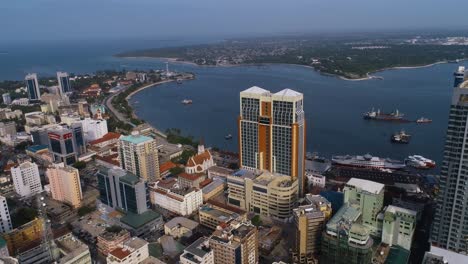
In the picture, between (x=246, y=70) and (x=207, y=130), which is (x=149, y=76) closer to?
(x=246, y=70)

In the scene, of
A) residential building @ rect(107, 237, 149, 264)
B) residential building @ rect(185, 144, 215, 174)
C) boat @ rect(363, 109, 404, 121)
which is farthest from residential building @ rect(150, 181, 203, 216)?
boat @ rect(363, 109, 404, 121)

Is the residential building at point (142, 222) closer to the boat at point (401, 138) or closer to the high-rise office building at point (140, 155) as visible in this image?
the high-rise office building at point (140, 155)

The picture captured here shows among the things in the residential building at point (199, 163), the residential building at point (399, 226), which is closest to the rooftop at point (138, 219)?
the residential building at point (199, 163)

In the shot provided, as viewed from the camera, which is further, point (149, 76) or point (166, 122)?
point (149, 76)

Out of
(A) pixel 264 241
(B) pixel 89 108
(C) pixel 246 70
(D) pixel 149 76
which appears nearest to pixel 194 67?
(C) pixel 246 70

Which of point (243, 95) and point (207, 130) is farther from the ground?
point (243, 95)
